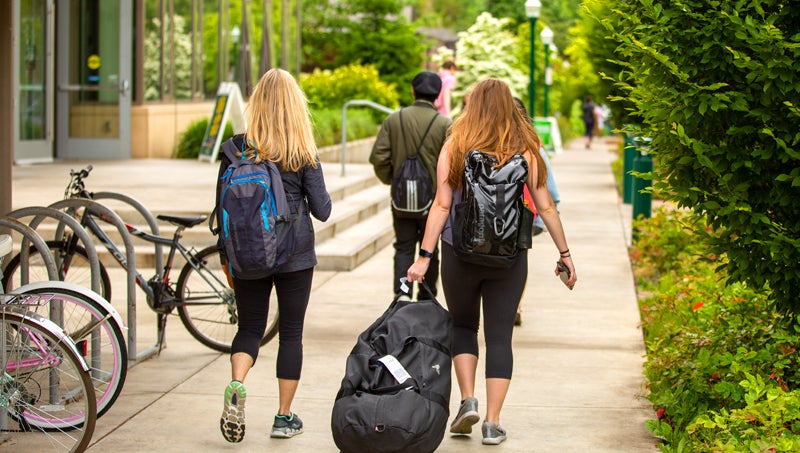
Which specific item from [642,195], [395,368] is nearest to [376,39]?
[642,195]

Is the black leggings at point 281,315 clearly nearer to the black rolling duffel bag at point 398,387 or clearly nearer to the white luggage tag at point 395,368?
the black rolling duffel bag at point 398,387

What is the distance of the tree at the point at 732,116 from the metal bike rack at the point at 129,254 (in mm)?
2983

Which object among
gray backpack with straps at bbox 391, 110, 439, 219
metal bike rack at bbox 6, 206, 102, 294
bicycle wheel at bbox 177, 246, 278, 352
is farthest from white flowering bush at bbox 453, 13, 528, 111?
metal bike rack at bbox 6, 206, 102, 294

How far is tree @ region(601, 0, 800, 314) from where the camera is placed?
5328 mm

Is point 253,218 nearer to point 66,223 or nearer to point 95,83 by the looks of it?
point 66,223

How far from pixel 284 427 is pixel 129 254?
1.75 metres

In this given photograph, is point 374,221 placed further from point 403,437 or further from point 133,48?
point 403,437

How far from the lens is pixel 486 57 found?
41219mm

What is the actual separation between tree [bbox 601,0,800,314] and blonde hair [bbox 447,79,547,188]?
54 centimetres

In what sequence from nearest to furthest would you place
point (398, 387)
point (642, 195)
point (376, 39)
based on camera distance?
1. point (398, 387)
2. point (642, 195)
3. point (376, 39)

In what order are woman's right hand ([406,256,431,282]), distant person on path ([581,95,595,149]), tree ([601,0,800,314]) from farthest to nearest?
distant person on path ([581,95,595,149]), woman's right hand ([406,256,431,282]), tree ([601,0,800,314])

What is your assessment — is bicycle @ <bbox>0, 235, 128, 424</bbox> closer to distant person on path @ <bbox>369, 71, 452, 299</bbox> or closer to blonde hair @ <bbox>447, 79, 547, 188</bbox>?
blonde hair @ <bbox>447, 79, 547, 188</bbox>

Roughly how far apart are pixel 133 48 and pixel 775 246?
15.9 meters

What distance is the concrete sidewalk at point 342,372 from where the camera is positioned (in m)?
5.88
